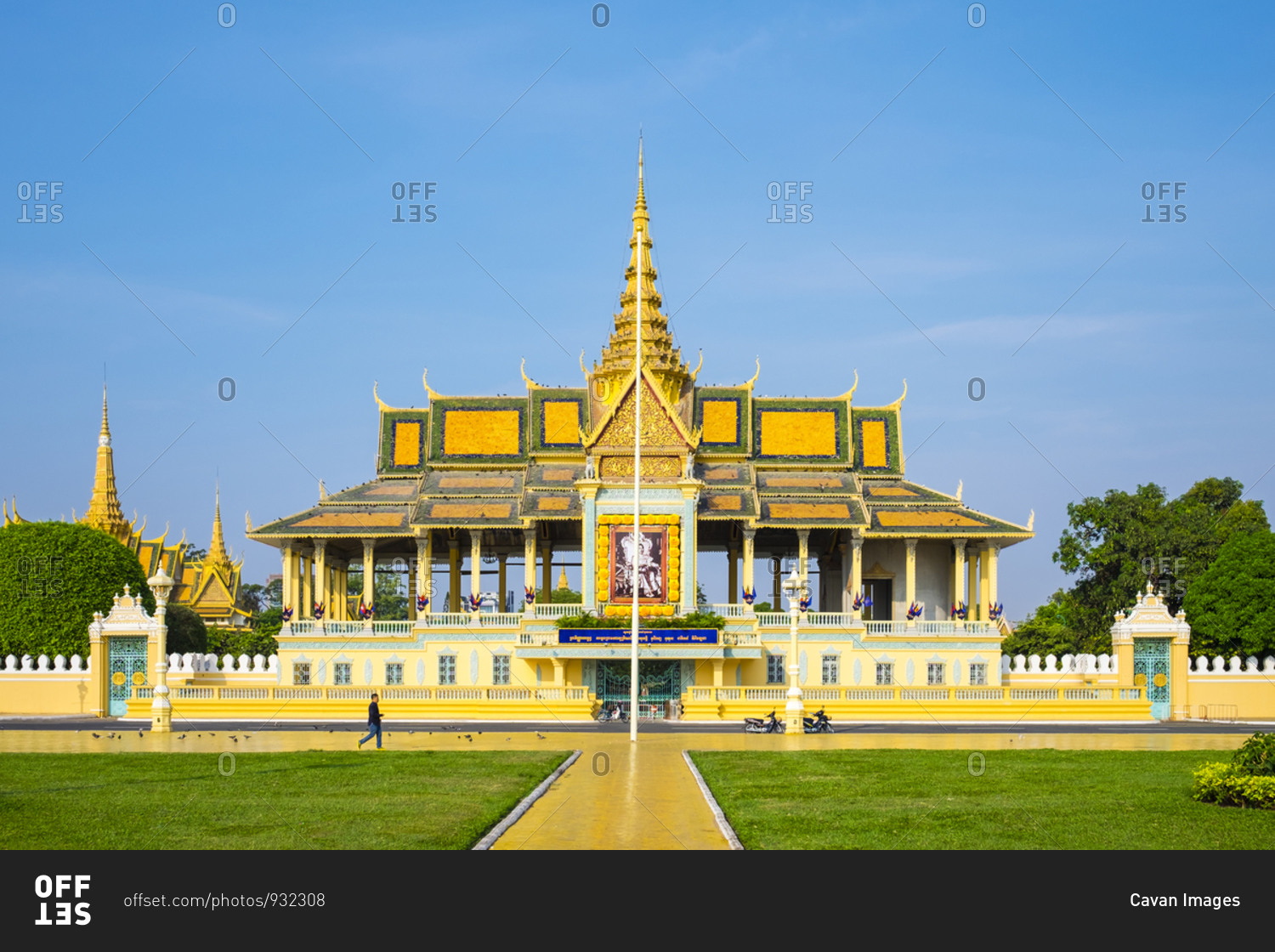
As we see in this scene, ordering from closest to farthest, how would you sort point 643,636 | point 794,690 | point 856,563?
point 794,690 < point 643,636 < point 856,563

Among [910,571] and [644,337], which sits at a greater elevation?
[644,337]

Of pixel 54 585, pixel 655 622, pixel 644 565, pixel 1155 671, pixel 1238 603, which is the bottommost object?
pixel 1155 671

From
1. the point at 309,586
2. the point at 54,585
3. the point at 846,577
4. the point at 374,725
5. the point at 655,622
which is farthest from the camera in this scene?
the point at 309,586

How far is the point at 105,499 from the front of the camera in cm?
9319

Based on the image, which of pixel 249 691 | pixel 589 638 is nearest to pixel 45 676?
pixel 249 691

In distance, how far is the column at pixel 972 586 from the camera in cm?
5919

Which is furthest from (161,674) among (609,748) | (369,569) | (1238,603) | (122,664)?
(1238,603)

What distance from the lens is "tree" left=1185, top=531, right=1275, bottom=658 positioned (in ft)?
175

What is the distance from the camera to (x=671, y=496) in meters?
53.7

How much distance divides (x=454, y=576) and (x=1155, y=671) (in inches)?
1196

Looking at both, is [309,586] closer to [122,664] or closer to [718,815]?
[122,664]
